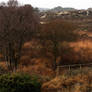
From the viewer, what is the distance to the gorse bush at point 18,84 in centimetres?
927

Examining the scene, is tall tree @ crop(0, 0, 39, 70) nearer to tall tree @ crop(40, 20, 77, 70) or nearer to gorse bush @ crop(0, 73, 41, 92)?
tall tree @ crop(40, 20, 77, 70)

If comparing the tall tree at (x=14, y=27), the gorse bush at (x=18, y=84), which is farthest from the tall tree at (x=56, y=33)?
the gorse bush at (x=18, y=84)

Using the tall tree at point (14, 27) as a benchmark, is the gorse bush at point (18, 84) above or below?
below

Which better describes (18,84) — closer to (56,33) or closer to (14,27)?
(14,27)

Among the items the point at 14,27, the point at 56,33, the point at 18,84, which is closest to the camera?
the point at 18,84

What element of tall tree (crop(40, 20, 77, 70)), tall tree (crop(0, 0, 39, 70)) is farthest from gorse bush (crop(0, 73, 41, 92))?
tall tree (crop(40, 20, 77, 70))

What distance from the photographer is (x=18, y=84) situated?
9.33 meters

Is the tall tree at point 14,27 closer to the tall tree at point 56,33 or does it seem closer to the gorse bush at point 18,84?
the tall tree at point 56,33

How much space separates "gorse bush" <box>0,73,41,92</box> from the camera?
365 inches

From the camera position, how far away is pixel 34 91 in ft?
30.9

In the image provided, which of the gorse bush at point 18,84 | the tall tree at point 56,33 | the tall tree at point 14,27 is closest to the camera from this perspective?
the gorse bush at point 18,84

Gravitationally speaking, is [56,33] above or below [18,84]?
above

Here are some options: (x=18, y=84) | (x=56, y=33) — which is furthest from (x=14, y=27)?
(x=18, y=84)

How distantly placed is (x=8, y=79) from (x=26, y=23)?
8.33 metres
